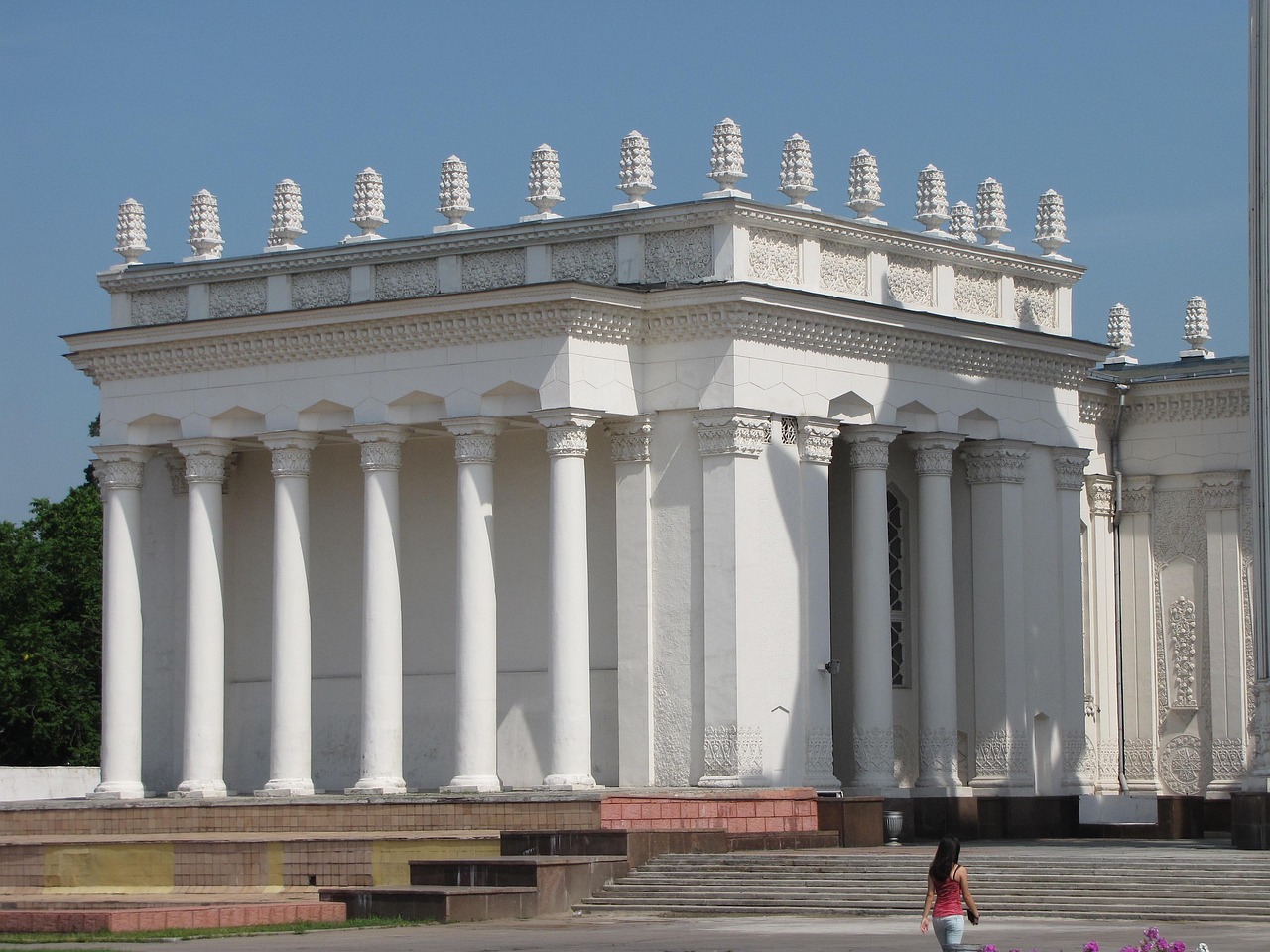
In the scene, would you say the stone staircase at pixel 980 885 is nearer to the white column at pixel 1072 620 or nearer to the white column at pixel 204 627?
the white column at pixel 1072 620

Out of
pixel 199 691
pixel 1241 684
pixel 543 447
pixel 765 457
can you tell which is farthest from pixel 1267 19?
pixel 199 691

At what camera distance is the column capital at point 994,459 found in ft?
147

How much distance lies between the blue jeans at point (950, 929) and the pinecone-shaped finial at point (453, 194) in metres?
21.3

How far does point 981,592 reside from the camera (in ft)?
147

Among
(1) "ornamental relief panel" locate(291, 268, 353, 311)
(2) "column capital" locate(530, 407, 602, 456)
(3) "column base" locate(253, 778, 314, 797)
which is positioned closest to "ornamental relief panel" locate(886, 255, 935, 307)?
(2) "column capital" locate(530, 407, 602, 456)

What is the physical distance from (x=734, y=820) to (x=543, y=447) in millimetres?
7827

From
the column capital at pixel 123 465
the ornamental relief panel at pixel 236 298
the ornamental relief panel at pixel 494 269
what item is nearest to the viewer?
the ornamental relief panel at pixel 494 269

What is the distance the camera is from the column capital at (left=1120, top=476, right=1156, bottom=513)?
1955 inches

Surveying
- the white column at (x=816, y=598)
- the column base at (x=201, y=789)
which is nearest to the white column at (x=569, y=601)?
the white column at (x=816, y=598)

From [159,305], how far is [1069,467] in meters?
15.4

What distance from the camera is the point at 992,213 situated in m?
45.5

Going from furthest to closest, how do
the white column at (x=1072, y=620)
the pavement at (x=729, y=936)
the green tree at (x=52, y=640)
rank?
the green tree at (x=52, y=640) → the white column at (x=1072, y=620) → the pavement at (x=729, y=936)

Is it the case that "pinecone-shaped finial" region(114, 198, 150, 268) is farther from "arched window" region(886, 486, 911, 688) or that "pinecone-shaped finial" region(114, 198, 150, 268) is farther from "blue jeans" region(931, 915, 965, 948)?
"blue jeans" region(931, 915, 965, 948)

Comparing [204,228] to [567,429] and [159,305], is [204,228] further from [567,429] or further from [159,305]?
[567,429]
